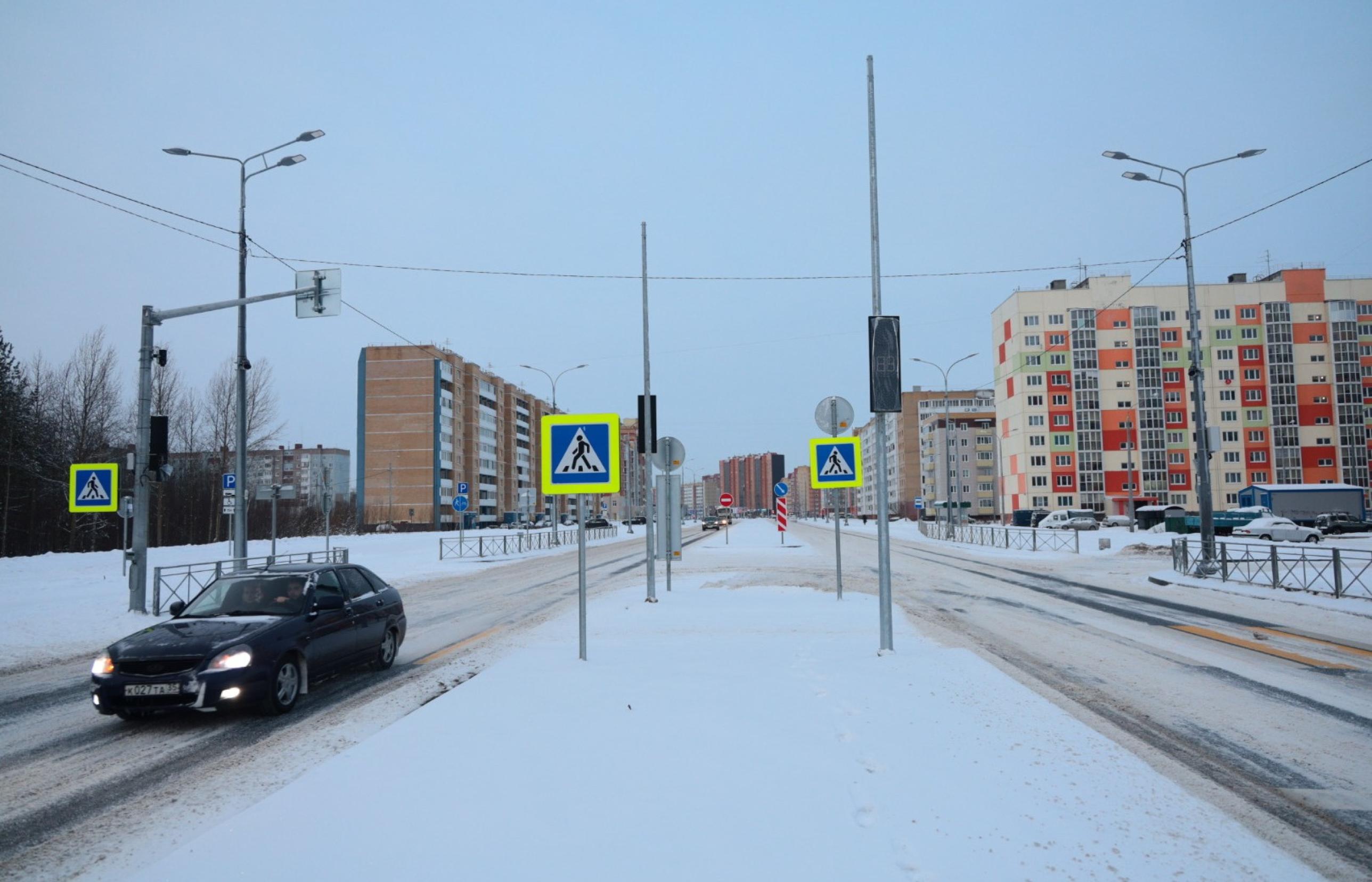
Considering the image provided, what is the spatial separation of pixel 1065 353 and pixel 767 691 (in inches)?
3686

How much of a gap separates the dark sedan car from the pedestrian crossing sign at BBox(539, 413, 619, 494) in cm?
271

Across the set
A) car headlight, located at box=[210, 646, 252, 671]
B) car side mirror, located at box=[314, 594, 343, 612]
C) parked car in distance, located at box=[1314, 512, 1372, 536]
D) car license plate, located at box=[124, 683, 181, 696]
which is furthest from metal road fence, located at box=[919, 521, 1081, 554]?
car license plate, located at box=[124, 683, 181, 696]

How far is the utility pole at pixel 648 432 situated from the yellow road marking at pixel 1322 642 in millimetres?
9514

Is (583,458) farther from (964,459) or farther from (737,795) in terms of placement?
(964,459)

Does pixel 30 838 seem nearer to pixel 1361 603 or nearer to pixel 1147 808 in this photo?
pixel 1147 808

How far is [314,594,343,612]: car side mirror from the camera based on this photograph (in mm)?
8586

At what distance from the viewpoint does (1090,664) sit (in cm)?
920

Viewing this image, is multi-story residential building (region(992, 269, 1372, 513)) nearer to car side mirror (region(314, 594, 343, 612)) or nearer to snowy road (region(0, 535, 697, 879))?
snowy road (region(0, 535, 697, 879))

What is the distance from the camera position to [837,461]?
14.0m

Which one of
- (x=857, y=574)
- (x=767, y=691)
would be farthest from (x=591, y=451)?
(x=857, y=574)

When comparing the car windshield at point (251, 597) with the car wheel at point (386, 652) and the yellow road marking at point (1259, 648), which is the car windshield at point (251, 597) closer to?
the car wheel at point (386, 652)

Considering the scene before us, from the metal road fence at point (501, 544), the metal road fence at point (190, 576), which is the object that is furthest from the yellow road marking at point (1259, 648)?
the metal road fence at point (501, 544)

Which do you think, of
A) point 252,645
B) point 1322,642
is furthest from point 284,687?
point 1322,642

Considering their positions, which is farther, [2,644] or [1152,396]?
[1152,396]
